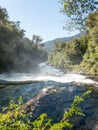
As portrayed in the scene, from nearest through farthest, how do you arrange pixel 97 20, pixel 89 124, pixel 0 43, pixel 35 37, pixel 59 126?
pixel 59 126 → pixel 89 124 → pixel 0 43 → pixel 97 20 → pixel 35 37

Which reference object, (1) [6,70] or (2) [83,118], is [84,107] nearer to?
(2) [83,118]

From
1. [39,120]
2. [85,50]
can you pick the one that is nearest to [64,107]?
[39,120]

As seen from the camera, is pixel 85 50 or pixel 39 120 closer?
pixel 39 120

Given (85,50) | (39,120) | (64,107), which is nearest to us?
(39,120)

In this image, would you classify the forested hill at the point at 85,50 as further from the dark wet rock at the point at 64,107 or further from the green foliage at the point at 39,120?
the green foliage at the point at 39,120

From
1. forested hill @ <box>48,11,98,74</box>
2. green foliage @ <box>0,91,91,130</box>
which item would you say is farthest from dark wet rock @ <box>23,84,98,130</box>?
forested hill @ <box>48,11,98,74</box>

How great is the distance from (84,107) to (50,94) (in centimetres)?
368

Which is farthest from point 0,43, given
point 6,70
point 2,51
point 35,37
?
point 35,37

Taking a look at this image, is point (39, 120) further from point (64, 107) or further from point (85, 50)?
point (85, 50)

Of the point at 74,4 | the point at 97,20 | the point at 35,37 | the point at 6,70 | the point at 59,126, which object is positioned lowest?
the point at 59,126

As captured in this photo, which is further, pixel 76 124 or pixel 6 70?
pixel 6 70

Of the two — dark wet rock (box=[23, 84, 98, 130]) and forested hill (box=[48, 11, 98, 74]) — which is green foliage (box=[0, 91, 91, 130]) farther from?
forested hill (box=[48, 11, 98, 74])

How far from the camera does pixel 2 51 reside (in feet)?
131

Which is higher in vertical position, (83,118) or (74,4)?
(74,4)
